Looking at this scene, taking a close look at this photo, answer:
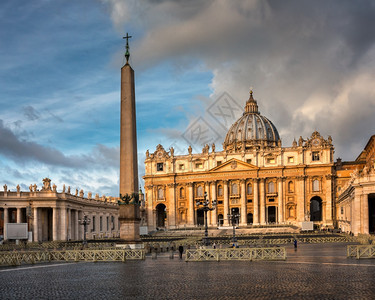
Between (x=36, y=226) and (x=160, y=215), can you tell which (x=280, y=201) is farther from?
(x=36, y=226)

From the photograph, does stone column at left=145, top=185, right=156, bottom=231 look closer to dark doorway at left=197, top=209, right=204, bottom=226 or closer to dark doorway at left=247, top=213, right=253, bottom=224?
dark doorway at left=197, top=209, right=204, bottom=226

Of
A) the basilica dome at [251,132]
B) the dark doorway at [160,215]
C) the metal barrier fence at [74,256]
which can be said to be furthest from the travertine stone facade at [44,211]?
the basilica dome at [251,132]

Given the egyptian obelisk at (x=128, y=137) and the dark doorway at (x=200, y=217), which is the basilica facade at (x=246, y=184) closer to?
the dark doorway at (x=200, y=217)

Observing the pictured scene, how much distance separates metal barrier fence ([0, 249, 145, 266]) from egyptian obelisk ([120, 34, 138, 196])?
3603mm

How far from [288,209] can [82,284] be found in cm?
7960

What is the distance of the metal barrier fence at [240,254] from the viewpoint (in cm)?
2688

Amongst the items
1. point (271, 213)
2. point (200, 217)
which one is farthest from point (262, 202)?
point (200, 217)

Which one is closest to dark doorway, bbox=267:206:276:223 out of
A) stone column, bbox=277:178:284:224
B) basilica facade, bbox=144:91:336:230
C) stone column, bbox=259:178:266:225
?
basilica facade, bbox=144:91:336:230

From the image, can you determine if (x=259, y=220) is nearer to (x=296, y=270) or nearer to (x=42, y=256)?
(x=42, y=256)

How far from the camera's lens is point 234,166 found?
96375mm

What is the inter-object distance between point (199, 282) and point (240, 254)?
34.7 ft

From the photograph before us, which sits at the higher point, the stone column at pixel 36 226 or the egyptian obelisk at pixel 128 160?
the egyptian obelisk at pixel 128 160

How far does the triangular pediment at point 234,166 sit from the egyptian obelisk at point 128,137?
66.8m

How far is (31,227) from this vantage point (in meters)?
61.4
